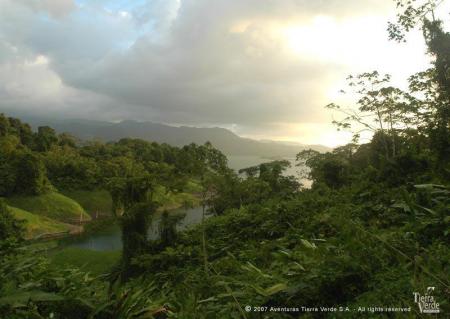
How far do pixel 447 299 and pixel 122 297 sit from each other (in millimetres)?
3337

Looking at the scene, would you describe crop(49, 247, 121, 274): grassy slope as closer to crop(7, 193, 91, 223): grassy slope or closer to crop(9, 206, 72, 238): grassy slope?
crop(9, 206, 72, 238): grassy slope

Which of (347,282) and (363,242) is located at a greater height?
(363,242)

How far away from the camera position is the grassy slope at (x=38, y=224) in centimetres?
4153

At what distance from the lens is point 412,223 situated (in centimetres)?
582

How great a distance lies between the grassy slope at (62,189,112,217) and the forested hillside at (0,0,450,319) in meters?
36.7

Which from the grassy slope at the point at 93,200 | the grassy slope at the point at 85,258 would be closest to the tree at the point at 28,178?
the grassy slope at the point at 93,200

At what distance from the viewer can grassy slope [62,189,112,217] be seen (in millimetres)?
60875

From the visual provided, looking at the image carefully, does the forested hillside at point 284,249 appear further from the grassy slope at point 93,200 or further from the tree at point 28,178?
the grassy slope at point 93,200

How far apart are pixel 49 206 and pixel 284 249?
173 feet

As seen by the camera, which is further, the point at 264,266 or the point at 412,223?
the point at 264,266

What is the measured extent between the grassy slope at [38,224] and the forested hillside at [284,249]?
60.7 ft

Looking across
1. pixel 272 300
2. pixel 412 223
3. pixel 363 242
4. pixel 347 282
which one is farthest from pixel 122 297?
pixel 412 223

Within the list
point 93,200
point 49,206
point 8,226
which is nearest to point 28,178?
point 49,206

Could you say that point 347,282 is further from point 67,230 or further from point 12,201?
point 12,201
